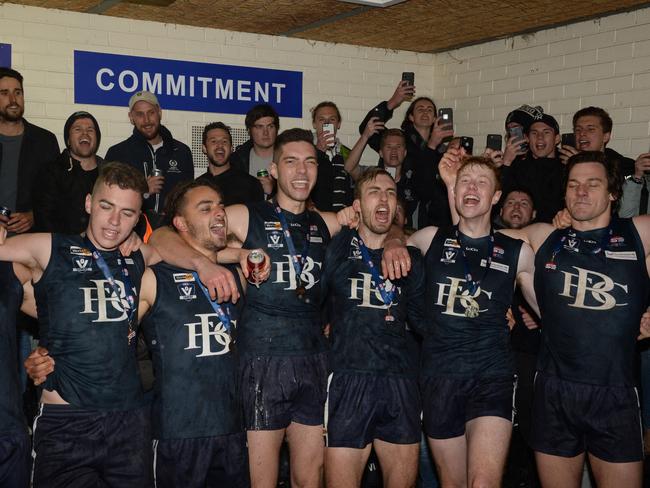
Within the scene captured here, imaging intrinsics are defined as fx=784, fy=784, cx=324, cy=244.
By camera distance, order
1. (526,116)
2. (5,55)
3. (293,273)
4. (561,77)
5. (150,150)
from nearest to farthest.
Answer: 1. (293,273)
2. (526,116)
3. (150,150)
4. (5,55)
5. (561,77)

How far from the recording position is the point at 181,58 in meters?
9.45

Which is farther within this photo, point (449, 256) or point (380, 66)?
point (380, 66)

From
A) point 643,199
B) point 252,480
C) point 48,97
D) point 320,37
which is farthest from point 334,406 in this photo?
point 320,37

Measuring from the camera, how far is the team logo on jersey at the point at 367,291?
4.97 metres

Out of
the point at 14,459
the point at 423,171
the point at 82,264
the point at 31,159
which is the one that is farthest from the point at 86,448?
the point at 423,171

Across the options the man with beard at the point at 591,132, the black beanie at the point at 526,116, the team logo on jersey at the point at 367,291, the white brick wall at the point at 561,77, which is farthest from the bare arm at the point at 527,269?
the white brick wall at the point at 561,77

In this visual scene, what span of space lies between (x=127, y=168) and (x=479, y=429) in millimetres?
2611

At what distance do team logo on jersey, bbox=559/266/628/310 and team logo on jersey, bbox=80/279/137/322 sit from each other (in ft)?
8.75

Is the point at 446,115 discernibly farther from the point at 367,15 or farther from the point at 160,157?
the point at 160,157

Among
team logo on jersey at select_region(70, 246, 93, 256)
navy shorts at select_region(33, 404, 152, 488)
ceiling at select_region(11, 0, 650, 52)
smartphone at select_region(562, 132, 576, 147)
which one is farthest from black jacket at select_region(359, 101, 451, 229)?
navy shorts at select_region(33, 404, 152, 488)

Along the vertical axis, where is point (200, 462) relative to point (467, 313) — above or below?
below

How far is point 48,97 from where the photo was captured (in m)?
8.70

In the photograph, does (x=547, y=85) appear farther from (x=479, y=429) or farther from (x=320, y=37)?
(x=479, y=429)

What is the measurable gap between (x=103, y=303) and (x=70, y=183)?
3134 mm
